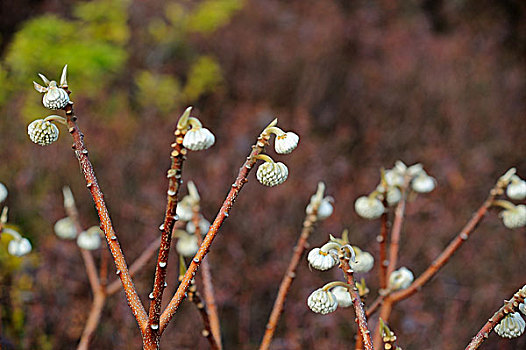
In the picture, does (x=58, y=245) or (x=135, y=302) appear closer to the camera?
(x=135, y=302)

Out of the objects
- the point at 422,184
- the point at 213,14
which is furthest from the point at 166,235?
the point at 213,14

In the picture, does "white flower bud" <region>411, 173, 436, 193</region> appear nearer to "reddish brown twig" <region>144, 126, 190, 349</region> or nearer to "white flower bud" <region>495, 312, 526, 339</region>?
"white flower bud" <region>495, 312, 526, 339</region>

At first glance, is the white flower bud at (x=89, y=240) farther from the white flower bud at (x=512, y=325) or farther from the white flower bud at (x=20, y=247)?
the white flower bud at (x=512, y=325)

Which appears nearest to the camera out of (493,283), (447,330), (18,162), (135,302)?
(135,302)

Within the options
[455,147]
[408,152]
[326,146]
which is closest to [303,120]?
[326,146]

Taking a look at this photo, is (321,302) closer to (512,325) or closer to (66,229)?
(512,325)

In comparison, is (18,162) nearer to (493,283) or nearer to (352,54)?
(493,283)
